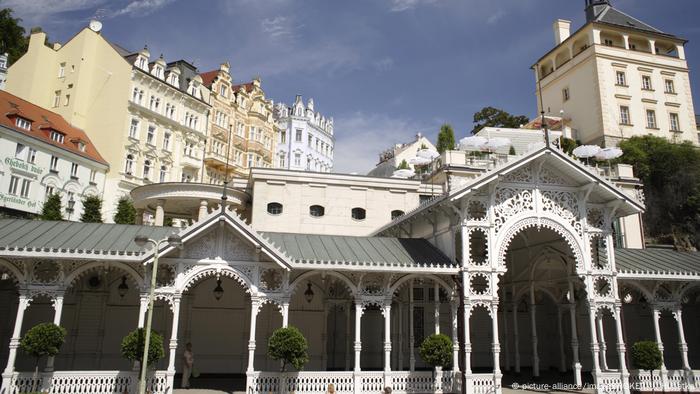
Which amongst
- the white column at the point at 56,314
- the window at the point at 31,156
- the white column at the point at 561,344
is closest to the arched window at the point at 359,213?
the white column at the point at 561,344

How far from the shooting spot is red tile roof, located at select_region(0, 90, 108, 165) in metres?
34.5

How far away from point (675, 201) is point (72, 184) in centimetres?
4742

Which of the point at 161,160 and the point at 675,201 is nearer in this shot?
the point at 675,201

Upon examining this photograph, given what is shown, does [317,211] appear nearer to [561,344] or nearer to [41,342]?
[561,344]

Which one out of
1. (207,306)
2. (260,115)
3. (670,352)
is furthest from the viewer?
(260,115)

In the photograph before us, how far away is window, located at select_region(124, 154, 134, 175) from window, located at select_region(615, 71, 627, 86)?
46.6 metres

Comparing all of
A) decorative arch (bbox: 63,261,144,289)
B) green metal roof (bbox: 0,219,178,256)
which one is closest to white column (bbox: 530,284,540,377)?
green metal roof (bbox: 0,219,178,256)

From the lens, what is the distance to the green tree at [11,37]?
4756 centimetres

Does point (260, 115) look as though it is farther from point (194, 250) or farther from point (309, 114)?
point (194, 250)

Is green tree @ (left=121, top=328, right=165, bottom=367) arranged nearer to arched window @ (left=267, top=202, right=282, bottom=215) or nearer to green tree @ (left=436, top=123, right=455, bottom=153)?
arched window @ (left=267, top=202, right=282, bottom=215)

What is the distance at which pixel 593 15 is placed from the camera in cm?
5825

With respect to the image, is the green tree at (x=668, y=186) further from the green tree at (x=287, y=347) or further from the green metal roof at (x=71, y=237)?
the green metal roof at (x=71, y=237)

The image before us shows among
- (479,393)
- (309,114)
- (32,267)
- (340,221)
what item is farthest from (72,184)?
(309,114)

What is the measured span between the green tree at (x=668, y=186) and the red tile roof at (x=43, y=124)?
44.1 m
